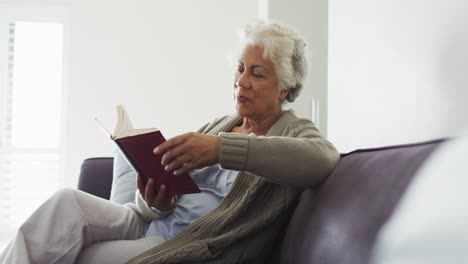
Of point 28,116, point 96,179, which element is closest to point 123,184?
point 96,179

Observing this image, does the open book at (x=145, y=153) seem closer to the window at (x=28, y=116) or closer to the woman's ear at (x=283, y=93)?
the woman's ear at (x=283, y=93)

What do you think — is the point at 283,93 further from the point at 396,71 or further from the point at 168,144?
the point at 168,144

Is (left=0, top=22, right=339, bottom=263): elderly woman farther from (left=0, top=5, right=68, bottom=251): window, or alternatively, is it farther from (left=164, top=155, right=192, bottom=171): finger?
(left=0, top=5, right=68, bottom=251): window

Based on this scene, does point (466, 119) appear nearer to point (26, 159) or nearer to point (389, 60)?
point (389, 60)

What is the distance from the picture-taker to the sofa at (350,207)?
3.55ft

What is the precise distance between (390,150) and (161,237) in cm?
83

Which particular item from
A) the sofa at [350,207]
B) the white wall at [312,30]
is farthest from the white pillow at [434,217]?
the white wall at [312,30]

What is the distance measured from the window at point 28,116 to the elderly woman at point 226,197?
11.1ft

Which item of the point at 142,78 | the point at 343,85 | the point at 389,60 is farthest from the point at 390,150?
the point at 142,78

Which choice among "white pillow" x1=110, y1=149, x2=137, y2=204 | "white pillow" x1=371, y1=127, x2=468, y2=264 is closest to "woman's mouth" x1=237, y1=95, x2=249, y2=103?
"white pillow" x1=110, y1=149, x2=137, y2=204

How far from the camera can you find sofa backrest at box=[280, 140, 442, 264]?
1.08 meters

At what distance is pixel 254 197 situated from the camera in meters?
1.62

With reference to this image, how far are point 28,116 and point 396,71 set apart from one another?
3.97 m

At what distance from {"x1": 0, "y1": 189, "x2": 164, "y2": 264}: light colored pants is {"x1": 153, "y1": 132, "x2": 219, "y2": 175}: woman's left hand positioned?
32cm
